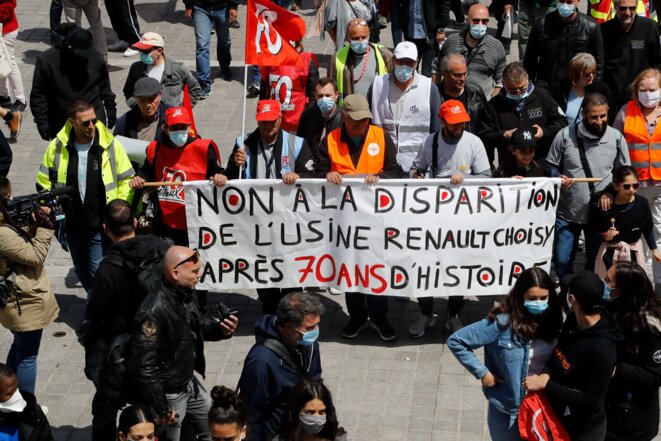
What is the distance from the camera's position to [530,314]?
6.81 meters

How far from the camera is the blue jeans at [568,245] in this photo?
9.66 meters

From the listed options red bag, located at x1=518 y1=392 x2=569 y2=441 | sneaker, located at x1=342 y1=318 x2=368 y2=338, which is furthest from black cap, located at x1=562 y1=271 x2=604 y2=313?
sneaker, located at x1=342 y1=318 x2=368 y2=338

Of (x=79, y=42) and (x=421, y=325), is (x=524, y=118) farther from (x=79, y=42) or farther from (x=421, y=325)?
(x=79, y=42)

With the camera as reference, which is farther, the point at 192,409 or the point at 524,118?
the point at 524,118

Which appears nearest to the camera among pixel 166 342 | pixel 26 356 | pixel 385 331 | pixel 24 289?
pixel 166 342

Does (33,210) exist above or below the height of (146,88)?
below

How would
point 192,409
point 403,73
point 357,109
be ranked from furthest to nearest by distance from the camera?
point 403,73 < point 357,109 < point 192,409

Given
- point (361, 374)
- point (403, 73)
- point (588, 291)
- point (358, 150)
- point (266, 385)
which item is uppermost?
point (403, 73)

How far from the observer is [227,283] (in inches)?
378

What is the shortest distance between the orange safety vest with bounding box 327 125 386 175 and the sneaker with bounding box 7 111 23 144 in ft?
18.2

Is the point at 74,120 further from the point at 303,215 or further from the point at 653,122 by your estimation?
the point at 653,122

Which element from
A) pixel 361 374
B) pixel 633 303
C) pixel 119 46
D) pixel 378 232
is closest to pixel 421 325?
pixel 361 374

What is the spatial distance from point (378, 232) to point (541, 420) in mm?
3005

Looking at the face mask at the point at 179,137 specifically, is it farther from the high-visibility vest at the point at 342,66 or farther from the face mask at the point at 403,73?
the high-visibility vest at the point at 342,66
